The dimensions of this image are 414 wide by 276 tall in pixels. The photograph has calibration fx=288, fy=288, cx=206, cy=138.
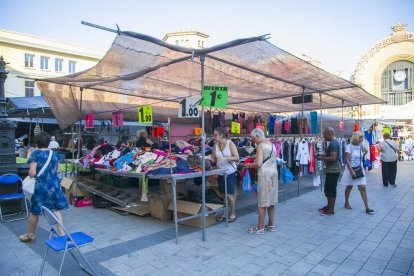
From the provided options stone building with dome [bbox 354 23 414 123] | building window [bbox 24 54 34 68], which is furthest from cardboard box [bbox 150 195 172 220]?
building window [bbox 24 54 34 68]

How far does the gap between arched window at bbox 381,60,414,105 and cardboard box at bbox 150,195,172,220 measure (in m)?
31.1

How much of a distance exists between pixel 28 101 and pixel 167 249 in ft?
31.8

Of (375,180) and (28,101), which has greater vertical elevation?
(28,101)

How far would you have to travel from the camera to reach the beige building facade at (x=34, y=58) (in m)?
28.2

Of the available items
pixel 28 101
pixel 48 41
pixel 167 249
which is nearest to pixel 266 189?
pixel 167 249

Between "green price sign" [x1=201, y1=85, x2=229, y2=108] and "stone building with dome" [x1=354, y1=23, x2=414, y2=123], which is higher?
"stone building with dome" [x1=354, y1=23, x2=414, y2=123]

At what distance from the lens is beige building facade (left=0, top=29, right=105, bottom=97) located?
28250 mm

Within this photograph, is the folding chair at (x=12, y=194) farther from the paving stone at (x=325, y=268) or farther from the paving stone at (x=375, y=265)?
the paving stone at (x=375, y=265)

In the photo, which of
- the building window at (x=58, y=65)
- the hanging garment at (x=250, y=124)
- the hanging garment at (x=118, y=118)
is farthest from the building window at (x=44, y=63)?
the hanging garment at (x=250, y=124)

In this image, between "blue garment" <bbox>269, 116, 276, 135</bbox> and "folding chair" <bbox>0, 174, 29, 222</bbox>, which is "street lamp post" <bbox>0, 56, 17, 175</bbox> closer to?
"folding chair" <bbox>0, 174, 29, 222</bbox>

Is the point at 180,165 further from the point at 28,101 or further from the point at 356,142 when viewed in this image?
the point at 28,101

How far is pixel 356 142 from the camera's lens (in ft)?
19.9

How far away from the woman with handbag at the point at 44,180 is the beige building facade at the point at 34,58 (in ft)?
86.7

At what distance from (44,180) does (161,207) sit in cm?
215
